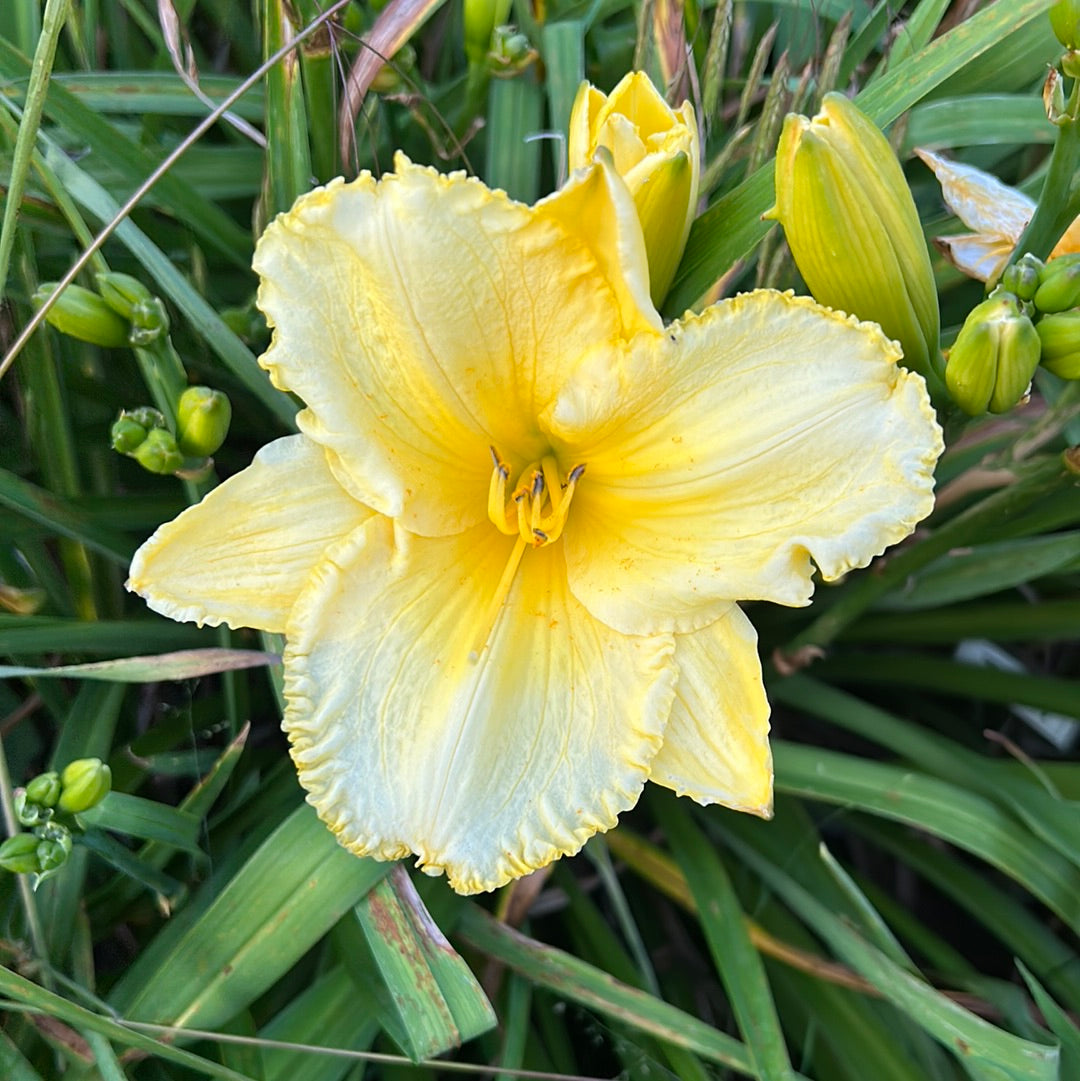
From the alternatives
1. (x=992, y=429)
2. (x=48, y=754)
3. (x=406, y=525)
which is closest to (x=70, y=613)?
(x=48, y=754)

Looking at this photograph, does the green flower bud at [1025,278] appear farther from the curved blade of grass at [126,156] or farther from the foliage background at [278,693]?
the curved blade of grass at [126,156]

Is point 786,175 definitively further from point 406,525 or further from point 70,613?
point 70,613

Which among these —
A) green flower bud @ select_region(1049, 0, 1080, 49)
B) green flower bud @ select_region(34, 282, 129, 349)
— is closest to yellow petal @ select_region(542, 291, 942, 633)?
green flower bud @ select_region(1049, 0, 1080, 49)

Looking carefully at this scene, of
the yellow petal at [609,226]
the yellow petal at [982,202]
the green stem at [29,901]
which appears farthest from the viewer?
the yellow petal at [982,202]

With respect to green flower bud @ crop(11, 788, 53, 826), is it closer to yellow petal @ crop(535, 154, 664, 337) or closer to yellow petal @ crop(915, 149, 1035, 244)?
yellow petal @ crop(535, 154, 664, 337)

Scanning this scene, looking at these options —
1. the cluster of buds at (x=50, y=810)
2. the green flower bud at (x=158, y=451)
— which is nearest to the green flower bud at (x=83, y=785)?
the cluster of buds at (x=50, y=810)

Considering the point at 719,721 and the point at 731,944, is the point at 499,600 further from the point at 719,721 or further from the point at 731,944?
the point at 731,944
